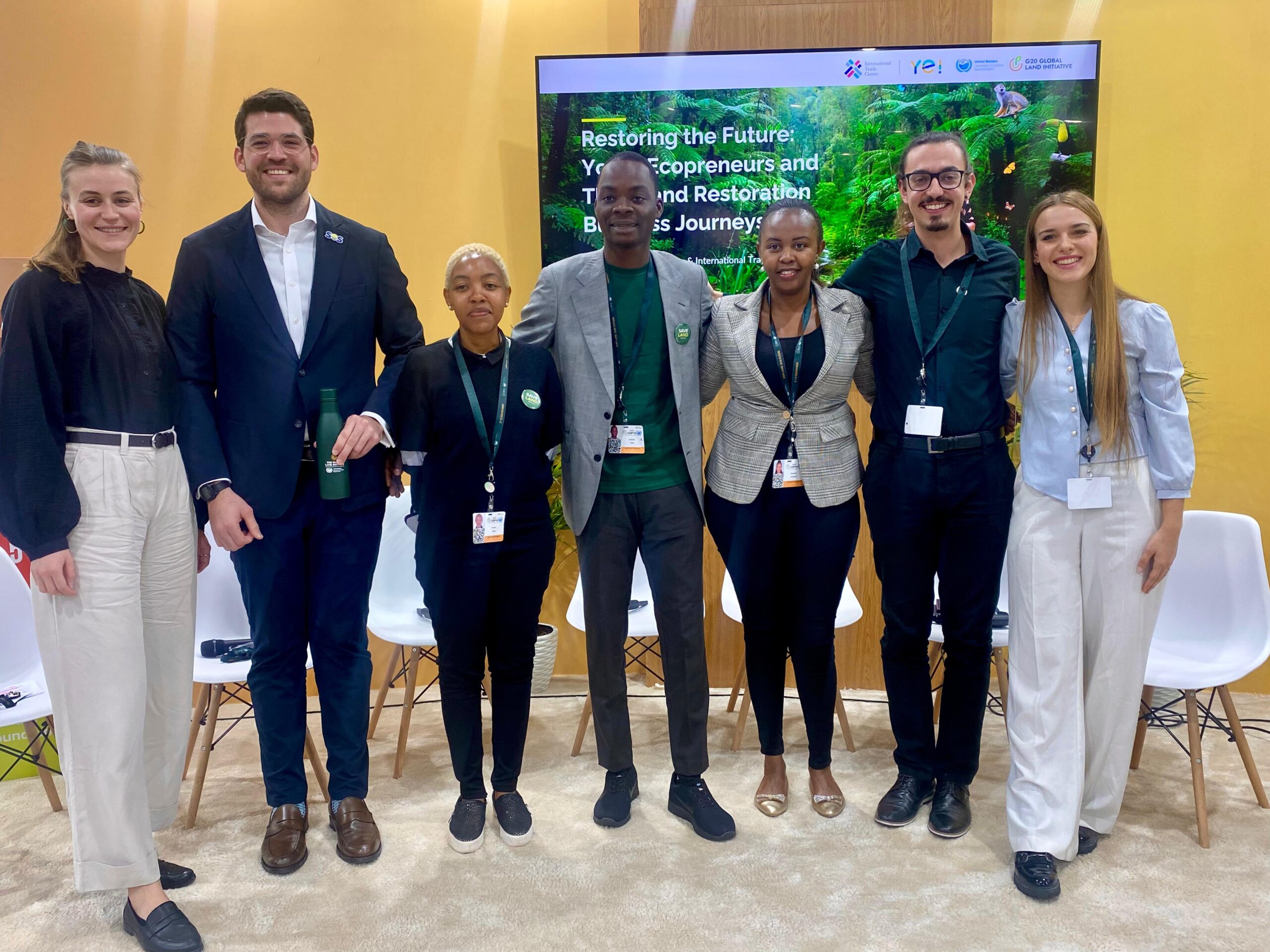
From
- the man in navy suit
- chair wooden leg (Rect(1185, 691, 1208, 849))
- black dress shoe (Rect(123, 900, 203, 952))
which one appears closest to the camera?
black dress shoe (Rect(123, 900, 203, 952))

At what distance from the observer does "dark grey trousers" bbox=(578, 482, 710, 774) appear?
2.73 metres

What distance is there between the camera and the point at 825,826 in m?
2.85

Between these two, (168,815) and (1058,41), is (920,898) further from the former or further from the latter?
(1058,41)

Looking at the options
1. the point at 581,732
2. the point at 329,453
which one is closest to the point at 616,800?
the point at 581,732

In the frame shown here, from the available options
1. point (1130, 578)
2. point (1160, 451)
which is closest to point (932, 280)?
point (1160, 451)

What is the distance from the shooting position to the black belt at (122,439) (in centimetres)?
226

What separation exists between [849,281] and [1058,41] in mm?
2192

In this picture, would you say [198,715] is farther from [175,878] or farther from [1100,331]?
[1100,331]

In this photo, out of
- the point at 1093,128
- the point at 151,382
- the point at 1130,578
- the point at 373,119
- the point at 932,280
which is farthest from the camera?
the point at 373,119

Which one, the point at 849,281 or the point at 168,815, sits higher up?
the point at 849,281

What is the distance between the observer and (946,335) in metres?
2.62

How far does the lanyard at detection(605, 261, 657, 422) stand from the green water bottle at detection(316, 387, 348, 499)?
2.57 ft

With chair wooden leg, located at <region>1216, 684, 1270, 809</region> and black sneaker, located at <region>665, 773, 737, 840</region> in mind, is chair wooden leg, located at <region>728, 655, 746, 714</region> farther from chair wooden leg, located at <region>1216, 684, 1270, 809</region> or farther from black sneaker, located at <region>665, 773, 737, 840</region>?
chair wooden leg, located at <region>1216, 684, 1270, 809</region>

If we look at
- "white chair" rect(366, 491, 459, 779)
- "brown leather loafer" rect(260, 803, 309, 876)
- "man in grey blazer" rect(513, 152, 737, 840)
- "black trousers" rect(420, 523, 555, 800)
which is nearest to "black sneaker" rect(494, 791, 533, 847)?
"black trousers" rect(420, 523, 555, 800)
